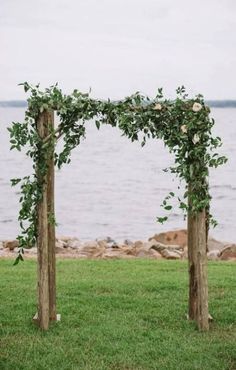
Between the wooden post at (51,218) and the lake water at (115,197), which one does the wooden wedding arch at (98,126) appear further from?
the lake water at (115,197)

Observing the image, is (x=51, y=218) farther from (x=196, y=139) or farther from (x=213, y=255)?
(x=213, y=255)

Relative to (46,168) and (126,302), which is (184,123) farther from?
(126,302)

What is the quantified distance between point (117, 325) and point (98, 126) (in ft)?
7.93

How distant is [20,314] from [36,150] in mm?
2261

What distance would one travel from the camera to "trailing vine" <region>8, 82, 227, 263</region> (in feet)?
29.7

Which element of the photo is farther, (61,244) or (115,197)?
(115,197)

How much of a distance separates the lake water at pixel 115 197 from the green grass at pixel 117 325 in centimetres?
1291

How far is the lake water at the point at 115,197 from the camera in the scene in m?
27.4

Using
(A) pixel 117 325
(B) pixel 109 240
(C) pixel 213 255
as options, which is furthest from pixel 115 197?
(A) pixel 117 325

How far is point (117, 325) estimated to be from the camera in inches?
370

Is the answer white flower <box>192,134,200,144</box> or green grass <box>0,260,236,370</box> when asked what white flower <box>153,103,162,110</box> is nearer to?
white flower <box>192,134,200,144</box>

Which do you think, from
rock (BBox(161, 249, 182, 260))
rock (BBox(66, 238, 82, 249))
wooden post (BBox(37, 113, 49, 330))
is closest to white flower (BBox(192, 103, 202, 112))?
wooden post (BBox(37, 113, 49, 330))

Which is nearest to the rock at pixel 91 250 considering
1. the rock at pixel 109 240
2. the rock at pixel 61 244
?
Result: the rock at pixel 61 244

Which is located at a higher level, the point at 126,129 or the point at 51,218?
the point at 126,129
